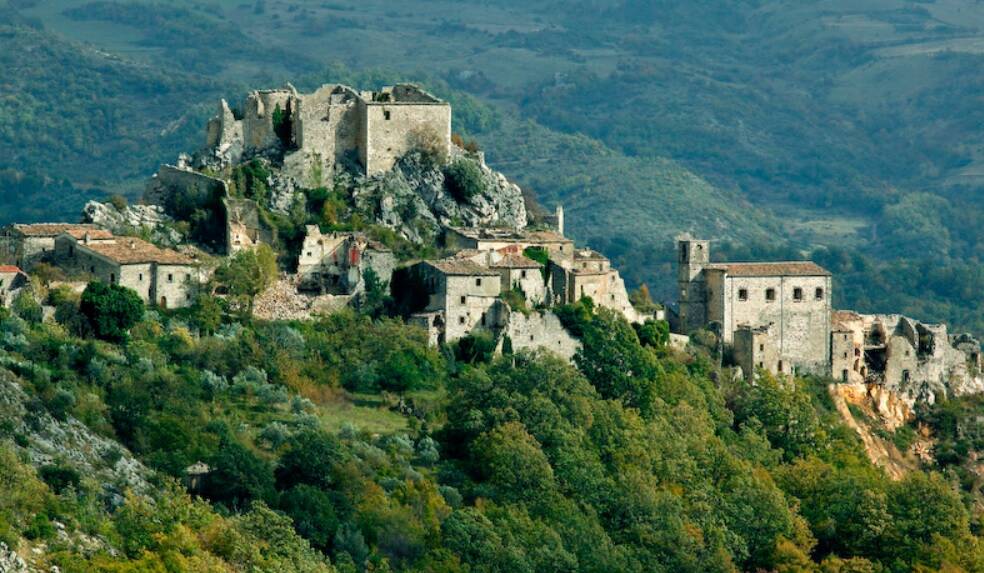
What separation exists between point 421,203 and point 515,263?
17.9ft

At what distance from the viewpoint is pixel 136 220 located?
72125 mm

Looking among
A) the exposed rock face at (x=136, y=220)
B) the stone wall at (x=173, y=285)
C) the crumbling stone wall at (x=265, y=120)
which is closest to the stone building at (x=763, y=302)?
the crumbling stone wall at (x=265, y=120)

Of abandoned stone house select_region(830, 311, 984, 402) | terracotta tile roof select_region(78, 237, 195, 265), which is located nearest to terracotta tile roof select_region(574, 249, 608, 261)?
abandoned stone house select_region(830, 311, 984, 402)

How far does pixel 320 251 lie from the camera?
71062 millimetres

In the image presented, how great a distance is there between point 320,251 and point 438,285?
4.08 m

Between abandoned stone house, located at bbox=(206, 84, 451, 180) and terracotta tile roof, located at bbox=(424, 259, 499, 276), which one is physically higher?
abandoned stone house, located at bbox=(206, 84, 451, 180)

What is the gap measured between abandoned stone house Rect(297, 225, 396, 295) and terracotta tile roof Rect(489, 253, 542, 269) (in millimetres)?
2940

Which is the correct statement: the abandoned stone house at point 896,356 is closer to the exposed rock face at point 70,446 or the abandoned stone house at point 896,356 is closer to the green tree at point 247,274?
the green tree at point 247,274

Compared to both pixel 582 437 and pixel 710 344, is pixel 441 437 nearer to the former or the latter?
pixel 582 437

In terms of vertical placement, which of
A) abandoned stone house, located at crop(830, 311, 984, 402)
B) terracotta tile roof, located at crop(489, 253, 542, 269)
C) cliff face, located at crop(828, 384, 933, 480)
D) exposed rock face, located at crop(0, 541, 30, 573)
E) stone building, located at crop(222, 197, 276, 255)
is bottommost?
cliff face, located at crop(828, 384, 933, 480)

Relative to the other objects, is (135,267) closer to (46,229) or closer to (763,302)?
(46,229)

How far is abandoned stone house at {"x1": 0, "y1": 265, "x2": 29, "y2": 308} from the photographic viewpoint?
212ft

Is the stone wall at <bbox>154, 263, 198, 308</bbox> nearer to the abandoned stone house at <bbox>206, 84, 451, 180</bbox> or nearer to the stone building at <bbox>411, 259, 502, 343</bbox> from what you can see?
the stone building at <bbox>411, 259, 502, 343</bbox>

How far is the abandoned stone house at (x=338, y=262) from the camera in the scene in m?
70.4
